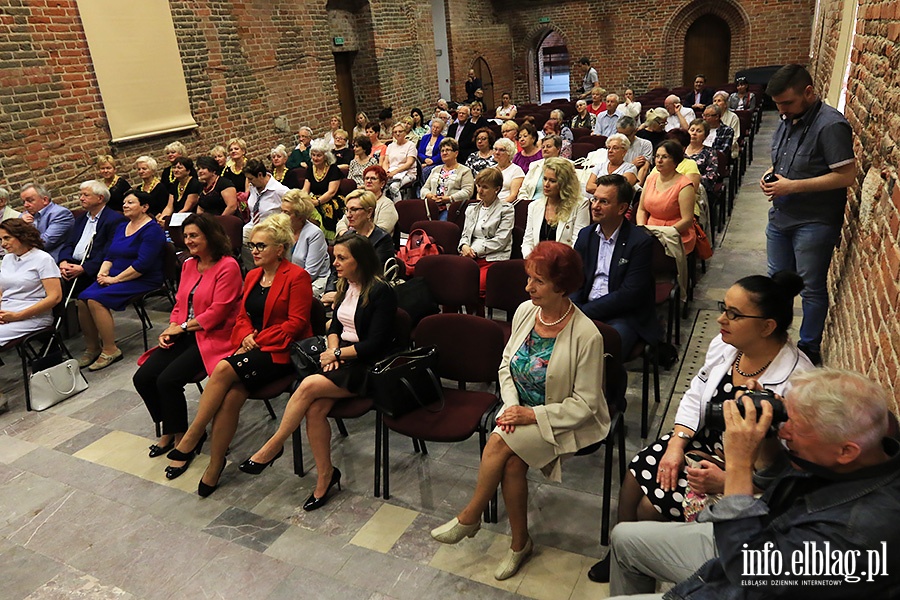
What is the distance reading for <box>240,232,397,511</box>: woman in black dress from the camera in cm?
303

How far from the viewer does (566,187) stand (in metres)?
4.13

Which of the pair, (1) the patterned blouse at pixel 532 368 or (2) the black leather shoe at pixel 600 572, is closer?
(2) the black leather shoe at pixel 600 572

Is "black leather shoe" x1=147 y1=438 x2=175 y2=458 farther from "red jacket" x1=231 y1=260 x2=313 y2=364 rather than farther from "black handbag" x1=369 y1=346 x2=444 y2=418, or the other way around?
"black handbag" x1=369 y1=346 x2=444 y2=418

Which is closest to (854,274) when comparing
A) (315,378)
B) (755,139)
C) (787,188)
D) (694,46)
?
(787,188)

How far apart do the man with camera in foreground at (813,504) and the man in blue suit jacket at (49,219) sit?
561 centimetres

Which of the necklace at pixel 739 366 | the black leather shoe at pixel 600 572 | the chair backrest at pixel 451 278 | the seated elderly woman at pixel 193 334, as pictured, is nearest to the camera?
the necklace at pixel 739 366

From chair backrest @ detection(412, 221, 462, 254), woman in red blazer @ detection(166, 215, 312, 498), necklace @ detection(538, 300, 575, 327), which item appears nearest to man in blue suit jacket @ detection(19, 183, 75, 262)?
woman in red blazer @ detection(166, 215, 312, 498)

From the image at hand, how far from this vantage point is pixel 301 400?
3.03m

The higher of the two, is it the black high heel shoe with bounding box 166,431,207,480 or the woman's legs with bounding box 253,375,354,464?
the woman's legs with bounding box 253,375,354,464

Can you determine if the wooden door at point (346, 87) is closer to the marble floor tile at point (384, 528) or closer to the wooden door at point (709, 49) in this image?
the wooden door at point (709, 49)

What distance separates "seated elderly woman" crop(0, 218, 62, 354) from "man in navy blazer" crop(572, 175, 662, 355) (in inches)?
150

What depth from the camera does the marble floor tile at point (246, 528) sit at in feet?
9.23

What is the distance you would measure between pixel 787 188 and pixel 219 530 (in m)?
3.27

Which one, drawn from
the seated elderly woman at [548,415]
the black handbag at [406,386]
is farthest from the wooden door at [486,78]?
the seated elderly woman at [548,415]
